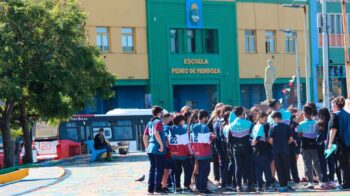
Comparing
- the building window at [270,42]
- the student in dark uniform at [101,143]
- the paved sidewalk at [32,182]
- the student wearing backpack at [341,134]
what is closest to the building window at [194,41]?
the building window at [270,42]

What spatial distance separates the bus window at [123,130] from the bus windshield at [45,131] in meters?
3.39

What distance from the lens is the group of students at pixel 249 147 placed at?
16.2 metres

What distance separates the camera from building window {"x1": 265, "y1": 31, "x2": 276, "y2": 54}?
56.9m

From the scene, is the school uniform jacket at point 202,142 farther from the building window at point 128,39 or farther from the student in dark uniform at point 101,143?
the building window at point 128,39

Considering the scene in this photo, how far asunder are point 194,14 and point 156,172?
122 feet

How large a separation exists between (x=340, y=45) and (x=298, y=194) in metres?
46.3

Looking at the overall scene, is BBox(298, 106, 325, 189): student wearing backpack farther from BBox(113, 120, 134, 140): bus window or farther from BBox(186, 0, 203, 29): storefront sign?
BBox(186, 0, 203, 29): storefront sign

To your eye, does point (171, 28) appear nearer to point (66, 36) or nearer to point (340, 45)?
point (340, 45)

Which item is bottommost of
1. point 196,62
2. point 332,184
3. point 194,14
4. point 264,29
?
point 332,184

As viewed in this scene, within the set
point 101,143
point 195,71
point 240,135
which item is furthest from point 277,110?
point 195,71

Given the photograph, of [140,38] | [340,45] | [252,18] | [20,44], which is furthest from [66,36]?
[340,45]

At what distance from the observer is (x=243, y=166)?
16516 millimetres

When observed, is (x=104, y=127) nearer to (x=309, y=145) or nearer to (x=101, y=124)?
(x=101, y=124)

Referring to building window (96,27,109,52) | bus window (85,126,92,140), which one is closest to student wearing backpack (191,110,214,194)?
bus window (85,126,92,140)
